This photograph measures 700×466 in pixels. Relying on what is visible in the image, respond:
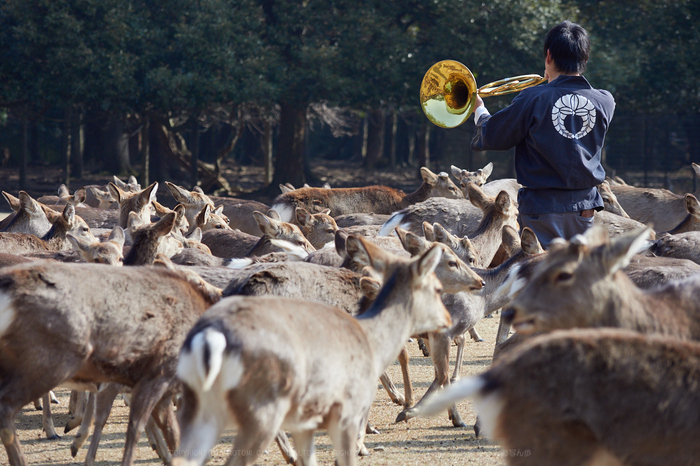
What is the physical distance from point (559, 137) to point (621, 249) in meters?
1.43

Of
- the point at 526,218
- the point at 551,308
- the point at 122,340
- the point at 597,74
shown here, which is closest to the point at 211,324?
the point at 122,340

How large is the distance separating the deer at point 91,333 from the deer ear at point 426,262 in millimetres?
1264

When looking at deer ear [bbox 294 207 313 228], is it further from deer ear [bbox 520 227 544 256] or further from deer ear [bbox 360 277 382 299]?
deer ear [bbox 360 277 382 299]

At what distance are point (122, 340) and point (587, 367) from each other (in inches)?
97.6

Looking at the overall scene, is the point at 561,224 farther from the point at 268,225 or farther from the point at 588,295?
the point at 268,225

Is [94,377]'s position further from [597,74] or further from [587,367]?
[597,74]

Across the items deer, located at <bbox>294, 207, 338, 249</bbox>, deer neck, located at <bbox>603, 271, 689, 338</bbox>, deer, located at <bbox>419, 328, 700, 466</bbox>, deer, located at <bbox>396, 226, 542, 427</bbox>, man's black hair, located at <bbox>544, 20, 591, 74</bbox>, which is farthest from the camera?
deer, located at <bbox>294, 207, 338, 249</bbox>

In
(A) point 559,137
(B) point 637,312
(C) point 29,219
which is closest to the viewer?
(B) point 637,312

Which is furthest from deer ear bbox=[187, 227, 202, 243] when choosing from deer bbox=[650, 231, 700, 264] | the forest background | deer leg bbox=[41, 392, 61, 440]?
the forest background

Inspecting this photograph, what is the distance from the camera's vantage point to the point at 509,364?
2.64m

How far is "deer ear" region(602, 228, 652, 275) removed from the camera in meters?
3.29

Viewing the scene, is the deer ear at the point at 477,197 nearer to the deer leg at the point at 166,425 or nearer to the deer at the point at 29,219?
the deer at the point at 29,219

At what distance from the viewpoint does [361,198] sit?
476 inches

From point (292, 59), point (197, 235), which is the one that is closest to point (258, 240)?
point (197, 235)
